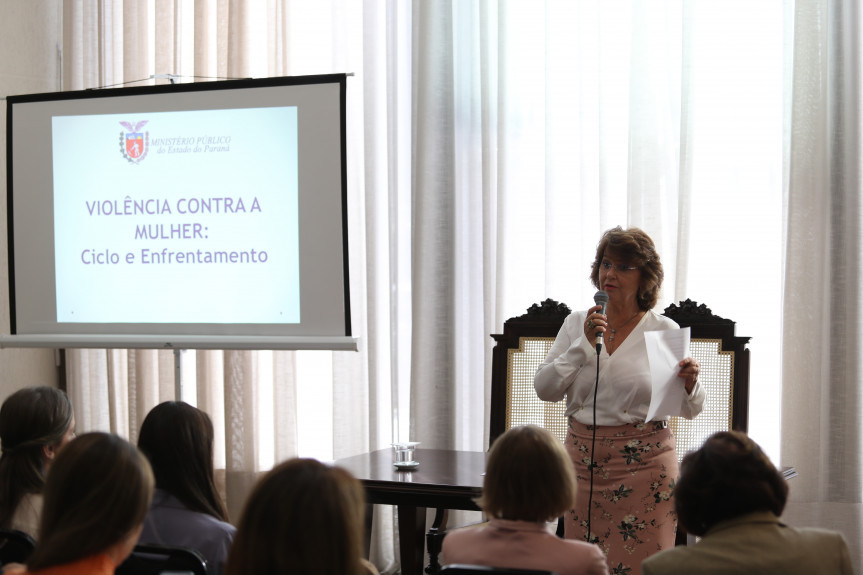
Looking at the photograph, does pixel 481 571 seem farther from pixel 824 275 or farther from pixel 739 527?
pixel 824 275

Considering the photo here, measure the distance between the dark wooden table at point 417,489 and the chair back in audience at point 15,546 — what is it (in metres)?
1.29

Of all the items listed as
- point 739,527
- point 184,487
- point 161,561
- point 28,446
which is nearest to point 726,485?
point 739,527

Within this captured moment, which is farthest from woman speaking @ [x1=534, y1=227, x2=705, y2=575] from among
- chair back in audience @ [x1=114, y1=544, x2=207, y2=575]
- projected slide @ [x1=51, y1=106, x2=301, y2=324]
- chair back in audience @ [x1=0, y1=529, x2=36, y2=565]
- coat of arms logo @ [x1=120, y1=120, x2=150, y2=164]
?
coat of arms logo @ [x1=120, y1=120, x2=150, y2=164]

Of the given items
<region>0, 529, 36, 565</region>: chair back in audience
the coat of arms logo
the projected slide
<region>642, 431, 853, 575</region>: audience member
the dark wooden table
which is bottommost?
the dark wooden table

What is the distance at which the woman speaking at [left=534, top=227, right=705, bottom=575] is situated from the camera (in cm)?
276

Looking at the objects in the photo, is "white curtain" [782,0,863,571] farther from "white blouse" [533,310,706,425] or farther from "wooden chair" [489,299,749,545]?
"white blouse" [533,310,706,425]

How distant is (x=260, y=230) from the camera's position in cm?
344

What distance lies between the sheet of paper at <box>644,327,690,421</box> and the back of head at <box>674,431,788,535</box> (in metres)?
0.99

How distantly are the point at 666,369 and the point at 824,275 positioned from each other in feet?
3.64

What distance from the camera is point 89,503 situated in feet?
4.92

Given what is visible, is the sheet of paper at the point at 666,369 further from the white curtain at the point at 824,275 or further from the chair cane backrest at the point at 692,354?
the white curtain at the point at 824,275

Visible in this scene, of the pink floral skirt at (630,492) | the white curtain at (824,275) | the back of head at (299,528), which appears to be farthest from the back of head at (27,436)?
the white curtain at (824,275)

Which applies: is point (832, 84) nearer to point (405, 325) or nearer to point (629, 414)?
Answer: point (629, 414)

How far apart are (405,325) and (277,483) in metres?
2.77
